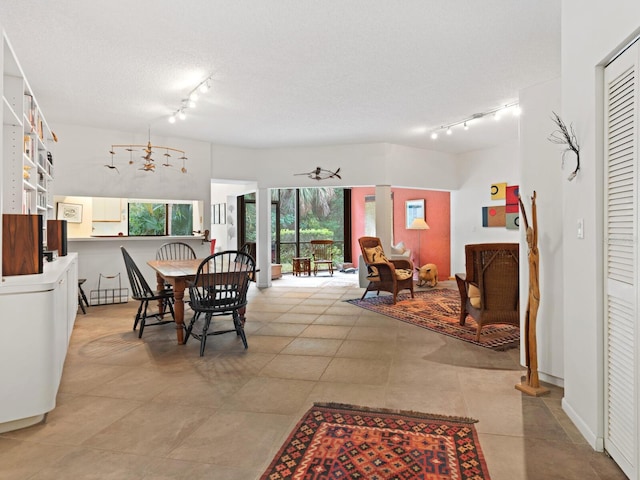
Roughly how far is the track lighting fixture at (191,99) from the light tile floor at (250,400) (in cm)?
288

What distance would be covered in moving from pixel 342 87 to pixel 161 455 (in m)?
4.04

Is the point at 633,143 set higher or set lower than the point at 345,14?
lower

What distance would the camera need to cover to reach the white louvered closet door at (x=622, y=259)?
171cm

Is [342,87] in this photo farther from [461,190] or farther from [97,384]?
[461,190]

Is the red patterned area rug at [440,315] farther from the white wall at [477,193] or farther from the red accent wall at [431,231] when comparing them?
the red accent wall at [431,231]

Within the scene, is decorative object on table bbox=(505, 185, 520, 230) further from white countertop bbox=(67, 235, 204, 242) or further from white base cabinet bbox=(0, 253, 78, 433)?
white base cabinet bbox=(0, 253, 78, 433)

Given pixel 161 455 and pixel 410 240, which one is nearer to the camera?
pixel 161 455

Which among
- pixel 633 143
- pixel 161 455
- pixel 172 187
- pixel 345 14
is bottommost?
pixel 161 455

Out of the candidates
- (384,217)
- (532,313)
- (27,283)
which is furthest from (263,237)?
(532,313)

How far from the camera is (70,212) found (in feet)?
19.9

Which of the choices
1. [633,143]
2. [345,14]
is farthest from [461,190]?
[633,143]

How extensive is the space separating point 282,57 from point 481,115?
3475 mm

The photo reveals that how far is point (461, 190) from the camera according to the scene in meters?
8.55

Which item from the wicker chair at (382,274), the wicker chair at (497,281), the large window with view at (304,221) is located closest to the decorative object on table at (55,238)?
the wicker chair at (382,274)
